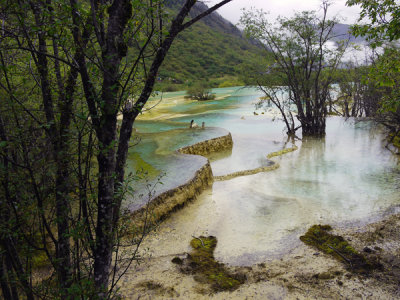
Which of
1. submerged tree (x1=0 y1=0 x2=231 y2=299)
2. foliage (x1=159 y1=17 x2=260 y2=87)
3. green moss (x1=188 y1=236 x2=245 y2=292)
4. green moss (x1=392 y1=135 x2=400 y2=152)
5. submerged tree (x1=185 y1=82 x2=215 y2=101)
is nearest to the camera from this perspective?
submerged tree (x1=0 y1=0 x2=231 y2=299)

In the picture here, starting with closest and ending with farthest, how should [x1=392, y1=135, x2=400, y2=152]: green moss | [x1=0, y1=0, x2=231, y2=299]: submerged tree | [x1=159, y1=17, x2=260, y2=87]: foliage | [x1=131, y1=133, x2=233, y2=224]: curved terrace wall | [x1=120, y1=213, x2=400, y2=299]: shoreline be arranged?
[x1=0, y1=0, x2=231, y2=299]: submerged tree → [x1=120, y1=213, x2=400, y2=299]: shoreline → [x1=131, y1=133, x2=233, y2=224]: curved terrace wall → [x1=392, y1=135, x2=400, y2=152]: green moss → [x1=159, y1=17, x2=260, y2=87]: foliage

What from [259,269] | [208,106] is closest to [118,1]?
[259,269]

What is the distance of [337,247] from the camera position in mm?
5707

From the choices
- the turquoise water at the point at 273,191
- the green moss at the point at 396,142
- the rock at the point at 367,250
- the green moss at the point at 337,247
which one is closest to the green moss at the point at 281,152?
the turquoise water at the point at 273,191

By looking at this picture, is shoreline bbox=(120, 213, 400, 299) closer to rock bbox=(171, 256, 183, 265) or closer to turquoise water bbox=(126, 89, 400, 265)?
rock bbox=(171, 256, 183, 265)

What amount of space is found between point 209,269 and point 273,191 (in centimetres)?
460

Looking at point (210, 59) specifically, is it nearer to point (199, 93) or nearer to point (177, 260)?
point (199, 93)

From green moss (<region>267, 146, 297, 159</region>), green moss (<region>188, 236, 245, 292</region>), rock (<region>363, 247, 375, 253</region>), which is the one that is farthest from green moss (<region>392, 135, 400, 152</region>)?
green moss (<region>188, 236, 245, 292</region>)

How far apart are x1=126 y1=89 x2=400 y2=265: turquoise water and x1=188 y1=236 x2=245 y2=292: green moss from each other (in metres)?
0.24

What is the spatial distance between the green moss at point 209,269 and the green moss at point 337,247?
188cm

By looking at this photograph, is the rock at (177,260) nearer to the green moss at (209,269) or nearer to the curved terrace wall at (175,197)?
the green moss at (209,269)

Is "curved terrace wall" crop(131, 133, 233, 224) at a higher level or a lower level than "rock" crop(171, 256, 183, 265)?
higher

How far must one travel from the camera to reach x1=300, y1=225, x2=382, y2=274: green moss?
495cm

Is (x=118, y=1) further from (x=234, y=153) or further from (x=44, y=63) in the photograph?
(x=234, y=153)
